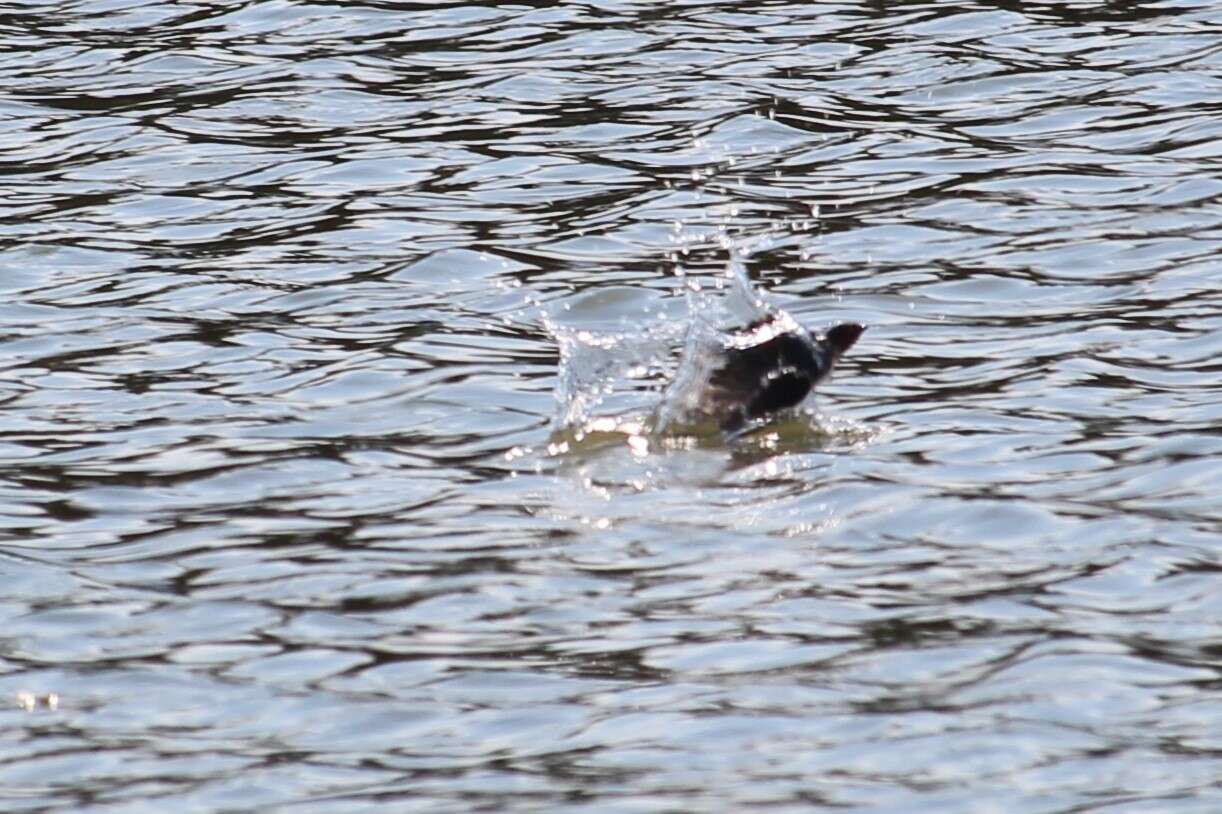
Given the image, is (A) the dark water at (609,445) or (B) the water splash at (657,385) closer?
(A) the dark water at (609,445)

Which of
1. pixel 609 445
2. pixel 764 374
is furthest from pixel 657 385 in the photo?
pixel 609 445

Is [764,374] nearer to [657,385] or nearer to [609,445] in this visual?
[657,385]

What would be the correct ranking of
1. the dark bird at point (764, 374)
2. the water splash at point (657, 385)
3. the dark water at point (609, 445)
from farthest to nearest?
the dark bird at point (764, 374)
the water splash at point (657, 385)
the dark water at point (609, 445)

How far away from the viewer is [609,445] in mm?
8289

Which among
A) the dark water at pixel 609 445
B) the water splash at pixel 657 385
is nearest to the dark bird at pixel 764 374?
the water splash at pixel 657 385

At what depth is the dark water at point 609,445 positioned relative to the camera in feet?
19.2

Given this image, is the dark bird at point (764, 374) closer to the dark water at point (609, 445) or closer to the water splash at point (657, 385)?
the water splash at point (657, 385)

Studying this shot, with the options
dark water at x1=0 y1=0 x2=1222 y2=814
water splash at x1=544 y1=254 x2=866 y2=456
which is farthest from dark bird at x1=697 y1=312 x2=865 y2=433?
dark water at x1=0 y1=0 x2=1222 y2=814

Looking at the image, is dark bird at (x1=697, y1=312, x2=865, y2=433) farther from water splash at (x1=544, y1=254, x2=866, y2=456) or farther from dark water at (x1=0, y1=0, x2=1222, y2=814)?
dark water at (x1=0, y1=0, x2=1222, y2=814)

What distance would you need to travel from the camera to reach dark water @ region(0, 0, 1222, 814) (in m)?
5.87

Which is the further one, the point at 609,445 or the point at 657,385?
the point at 657,385

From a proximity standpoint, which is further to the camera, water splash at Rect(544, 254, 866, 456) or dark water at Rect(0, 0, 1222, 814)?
water splash at Rect(544, 254, 866, 456)

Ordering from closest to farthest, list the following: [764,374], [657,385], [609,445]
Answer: [609,445], [764,374], [657,385]

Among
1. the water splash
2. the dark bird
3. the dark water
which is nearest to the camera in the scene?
the dark water
